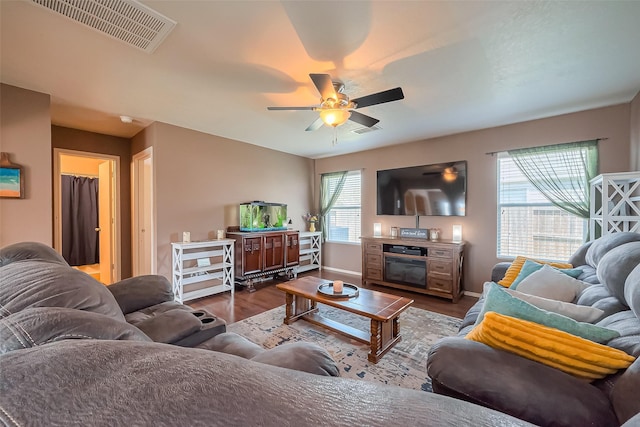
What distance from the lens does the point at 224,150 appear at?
13.7 ft

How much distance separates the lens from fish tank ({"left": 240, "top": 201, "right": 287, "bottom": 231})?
4.26 m

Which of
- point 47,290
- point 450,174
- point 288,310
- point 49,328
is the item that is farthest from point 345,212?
point 49,328

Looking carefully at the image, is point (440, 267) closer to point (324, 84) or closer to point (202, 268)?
point (324, 84)

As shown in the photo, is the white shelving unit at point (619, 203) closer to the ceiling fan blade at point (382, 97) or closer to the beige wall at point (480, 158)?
the beige wall at point (480, 158)

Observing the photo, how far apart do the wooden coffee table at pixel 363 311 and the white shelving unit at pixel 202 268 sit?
59.5 inches

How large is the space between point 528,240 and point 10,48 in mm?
5591

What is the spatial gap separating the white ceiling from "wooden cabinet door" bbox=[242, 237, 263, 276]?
1.91 metres

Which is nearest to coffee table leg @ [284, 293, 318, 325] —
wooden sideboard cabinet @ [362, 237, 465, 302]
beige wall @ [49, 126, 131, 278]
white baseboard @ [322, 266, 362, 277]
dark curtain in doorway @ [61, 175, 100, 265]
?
wooden sideboard cabinet @ [362, 237, 465, 302]

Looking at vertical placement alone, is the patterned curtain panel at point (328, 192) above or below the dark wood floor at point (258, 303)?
above

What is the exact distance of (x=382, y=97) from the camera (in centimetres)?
207

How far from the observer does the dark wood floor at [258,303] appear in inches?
124

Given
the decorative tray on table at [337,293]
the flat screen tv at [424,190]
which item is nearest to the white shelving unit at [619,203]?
the flat screen tv at [424,190]

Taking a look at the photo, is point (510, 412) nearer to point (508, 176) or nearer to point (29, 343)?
point (29, 343)

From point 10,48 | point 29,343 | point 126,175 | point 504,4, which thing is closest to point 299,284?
point 29,343
